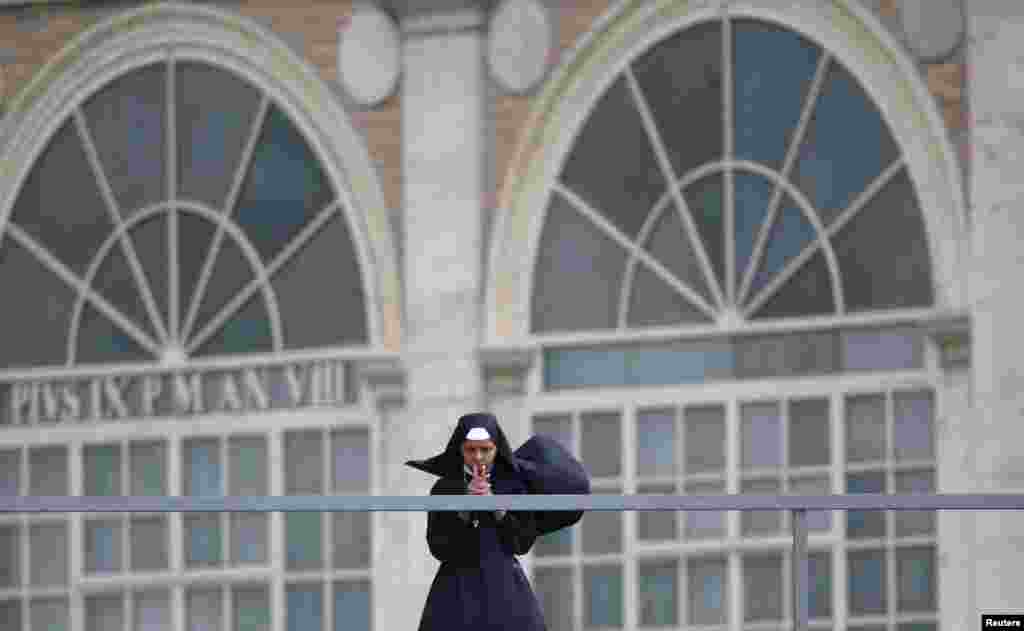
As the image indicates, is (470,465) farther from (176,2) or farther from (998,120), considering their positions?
(176,2)

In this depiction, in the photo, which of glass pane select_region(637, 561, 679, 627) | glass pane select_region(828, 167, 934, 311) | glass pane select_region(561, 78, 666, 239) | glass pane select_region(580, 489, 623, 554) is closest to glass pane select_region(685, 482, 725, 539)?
glass pane select_region(637, 561, 679, 627)

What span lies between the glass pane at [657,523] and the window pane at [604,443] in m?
0.21

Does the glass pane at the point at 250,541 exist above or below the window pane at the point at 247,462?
below

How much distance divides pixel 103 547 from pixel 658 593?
3.22m

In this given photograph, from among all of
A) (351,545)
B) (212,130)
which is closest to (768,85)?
(212,130)

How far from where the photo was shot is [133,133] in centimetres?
2081

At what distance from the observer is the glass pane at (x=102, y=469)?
2055 centimetres

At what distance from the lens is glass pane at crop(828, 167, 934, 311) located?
19156 mm

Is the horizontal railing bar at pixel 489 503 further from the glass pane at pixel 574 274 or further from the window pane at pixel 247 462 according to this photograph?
the window pane at pixel 247 462

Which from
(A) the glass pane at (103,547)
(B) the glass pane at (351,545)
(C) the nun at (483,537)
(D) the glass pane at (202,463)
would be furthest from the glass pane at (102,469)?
(C) the nun at (483,537)

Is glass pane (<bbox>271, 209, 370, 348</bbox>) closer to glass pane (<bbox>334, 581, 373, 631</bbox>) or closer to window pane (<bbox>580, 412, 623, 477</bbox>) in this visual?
glass pane (<bbox>334, 581, 373, 631</bbox>)

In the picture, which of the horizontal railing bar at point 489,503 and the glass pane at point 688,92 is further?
the glass pane at point 688,92

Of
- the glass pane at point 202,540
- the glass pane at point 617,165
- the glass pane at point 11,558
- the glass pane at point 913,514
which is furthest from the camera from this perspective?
the glass pane at point 11,558

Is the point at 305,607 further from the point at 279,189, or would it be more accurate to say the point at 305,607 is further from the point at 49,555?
the point at 279,189
